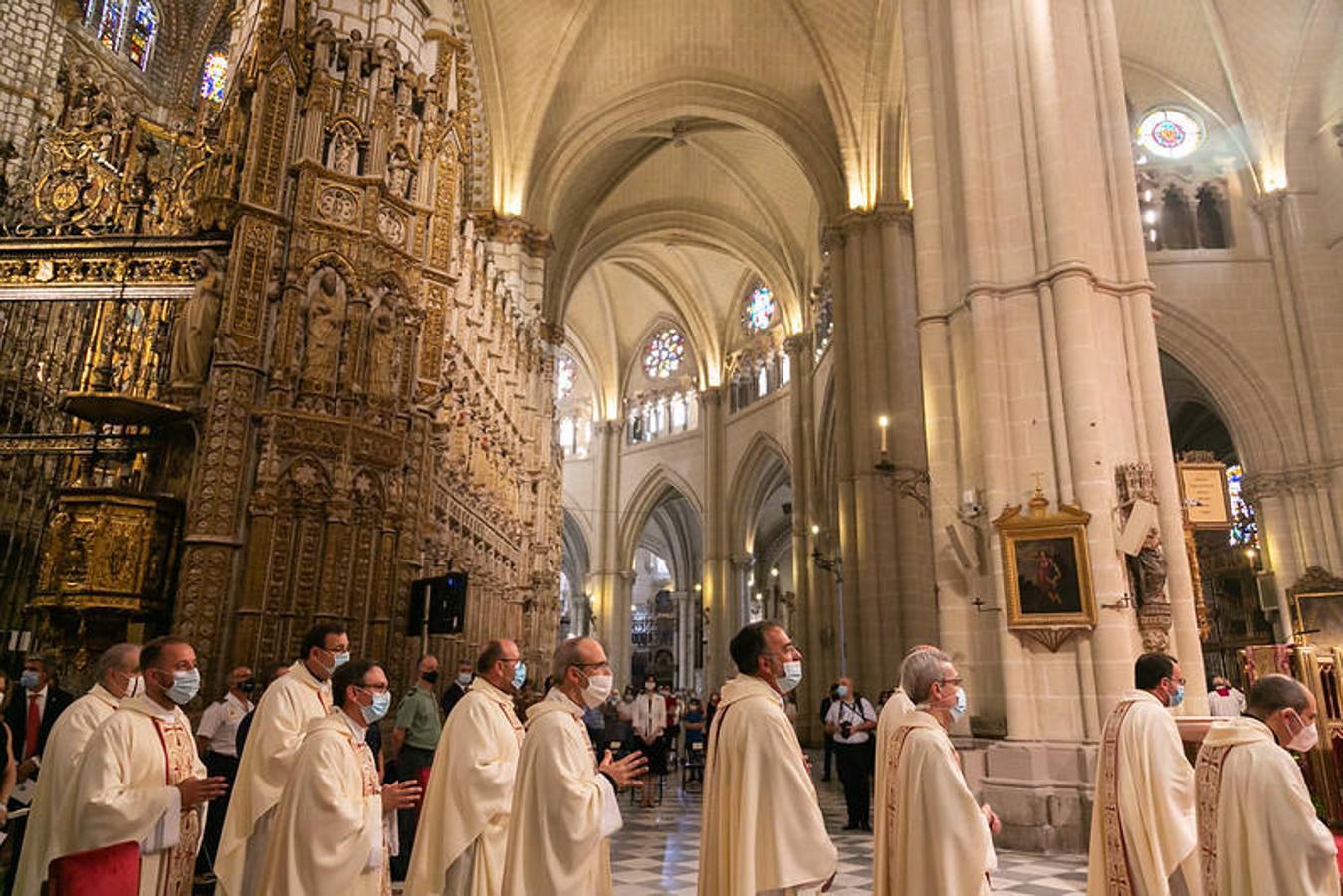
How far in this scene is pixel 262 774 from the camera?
413 cm

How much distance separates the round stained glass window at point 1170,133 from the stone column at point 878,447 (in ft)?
17.5

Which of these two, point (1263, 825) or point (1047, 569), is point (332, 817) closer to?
point (1263, 825)

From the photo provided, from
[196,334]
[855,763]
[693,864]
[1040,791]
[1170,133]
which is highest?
[1170,133]

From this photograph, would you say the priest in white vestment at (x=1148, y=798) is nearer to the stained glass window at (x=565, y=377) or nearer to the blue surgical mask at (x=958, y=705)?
the blue surgical mask at (x=958, y=705)

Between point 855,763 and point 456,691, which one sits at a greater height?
point 456,691

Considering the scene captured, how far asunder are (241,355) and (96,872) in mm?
6817

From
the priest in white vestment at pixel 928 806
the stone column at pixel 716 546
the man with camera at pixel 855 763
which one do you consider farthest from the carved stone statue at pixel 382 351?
the stone column at pixel 716 546

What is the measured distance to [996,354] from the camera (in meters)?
9.02

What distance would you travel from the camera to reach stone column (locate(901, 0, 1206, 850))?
8016 millimetres

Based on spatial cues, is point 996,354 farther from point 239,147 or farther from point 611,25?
point 611,25

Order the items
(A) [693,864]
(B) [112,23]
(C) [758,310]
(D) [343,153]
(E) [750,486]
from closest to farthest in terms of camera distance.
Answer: (A) [693,864] < (D) [343,153] < (B) [112,23] < (C) [758,310] < (E) [750,486]

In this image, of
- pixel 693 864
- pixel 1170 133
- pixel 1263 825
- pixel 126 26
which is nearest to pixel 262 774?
pixel 1263 825

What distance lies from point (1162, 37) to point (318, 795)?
20.5 meters

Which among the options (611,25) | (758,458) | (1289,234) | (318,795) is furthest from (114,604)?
(758,458)
